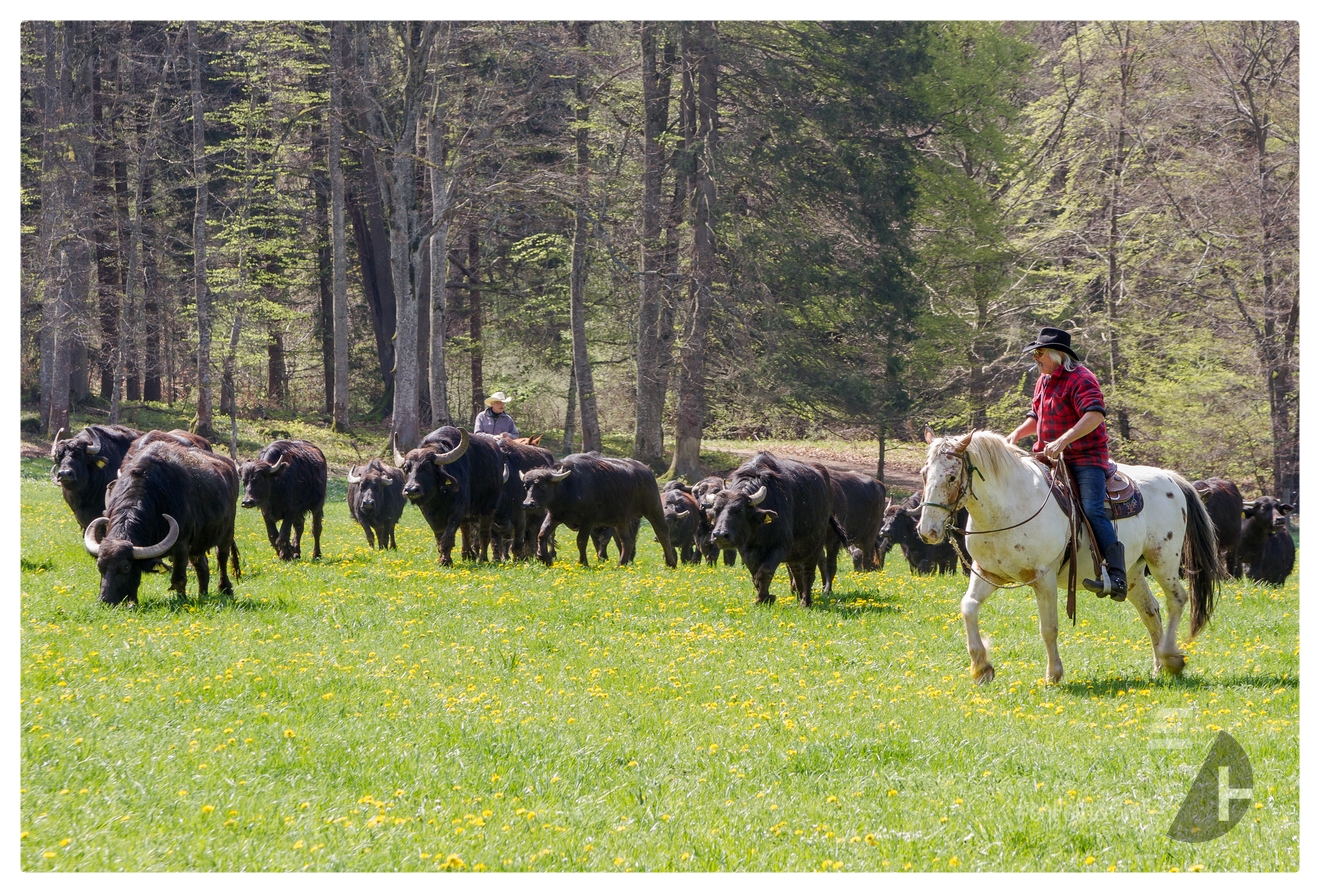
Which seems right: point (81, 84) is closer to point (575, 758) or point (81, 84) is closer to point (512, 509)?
point (512, 509)

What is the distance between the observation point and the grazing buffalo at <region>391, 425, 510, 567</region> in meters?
16.9

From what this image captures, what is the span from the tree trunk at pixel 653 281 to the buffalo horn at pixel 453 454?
42.9 ft

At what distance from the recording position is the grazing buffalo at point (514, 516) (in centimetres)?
1847

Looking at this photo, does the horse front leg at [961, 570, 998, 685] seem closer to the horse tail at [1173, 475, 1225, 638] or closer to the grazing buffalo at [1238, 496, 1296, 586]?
the horse tail at [1173, 475, 1225, 638]

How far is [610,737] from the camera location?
25.4 ft

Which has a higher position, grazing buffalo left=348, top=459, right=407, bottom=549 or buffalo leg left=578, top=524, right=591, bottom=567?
grazing buffalo left=348, top=459, right=407, bottom=549

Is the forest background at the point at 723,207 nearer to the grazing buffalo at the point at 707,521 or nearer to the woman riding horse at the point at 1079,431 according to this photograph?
the grazing buffalo at the point at 707,521

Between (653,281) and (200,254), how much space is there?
12236 mm

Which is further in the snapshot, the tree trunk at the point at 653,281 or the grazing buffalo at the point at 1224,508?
the tree trunk at the point at 653,281

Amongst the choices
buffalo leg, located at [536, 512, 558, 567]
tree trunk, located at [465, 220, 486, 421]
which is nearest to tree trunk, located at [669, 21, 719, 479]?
tree trunk, located at [465, 220, 486, 421]

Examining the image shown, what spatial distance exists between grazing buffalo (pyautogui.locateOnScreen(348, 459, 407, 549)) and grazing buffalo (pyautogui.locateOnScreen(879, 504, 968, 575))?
8.54m

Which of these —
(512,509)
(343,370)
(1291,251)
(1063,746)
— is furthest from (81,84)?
(1291,251)

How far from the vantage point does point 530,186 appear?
29781 millimetres

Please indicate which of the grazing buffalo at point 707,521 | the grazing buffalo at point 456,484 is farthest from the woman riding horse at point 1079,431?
the grazing buffalo at point 456,484
